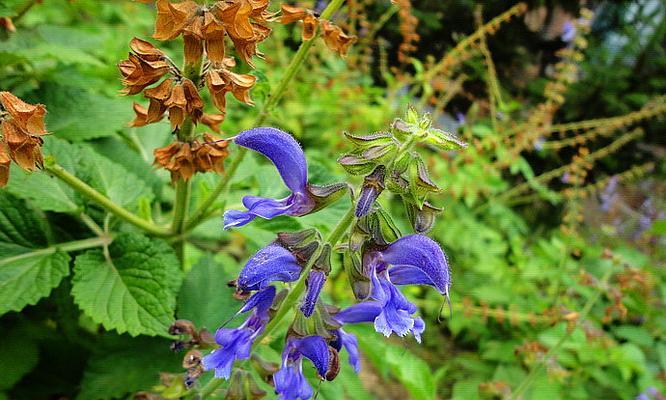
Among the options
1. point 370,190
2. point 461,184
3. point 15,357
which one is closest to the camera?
point 370,190

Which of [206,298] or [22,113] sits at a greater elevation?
[22,113]

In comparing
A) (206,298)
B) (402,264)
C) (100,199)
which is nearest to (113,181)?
(100,199)

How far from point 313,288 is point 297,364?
20cm

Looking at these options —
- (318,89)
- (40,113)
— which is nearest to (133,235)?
(40,113)

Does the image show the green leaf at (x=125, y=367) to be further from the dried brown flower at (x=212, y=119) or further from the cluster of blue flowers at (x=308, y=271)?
the dried brown flower at (x=212, y=119)

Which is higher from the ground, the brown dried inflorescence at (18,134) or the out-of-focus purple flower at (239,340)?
the brown dried inflorescence at (18,134)

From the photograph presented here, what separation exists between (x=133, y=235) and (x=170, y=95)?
34 centimetres

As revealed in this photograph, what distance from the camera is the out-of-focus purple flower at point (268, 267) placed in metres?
0.72

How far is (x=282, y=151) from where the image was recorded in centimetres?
79

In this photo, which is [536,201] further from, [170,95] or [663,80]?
[170,95]

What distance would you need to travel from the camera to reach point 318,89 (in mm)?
2701

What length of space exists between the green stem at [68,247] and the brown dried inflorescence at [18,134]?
302 mm

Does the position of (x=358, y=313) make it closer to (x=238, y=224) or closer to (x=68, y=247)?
(x=238, y=224)

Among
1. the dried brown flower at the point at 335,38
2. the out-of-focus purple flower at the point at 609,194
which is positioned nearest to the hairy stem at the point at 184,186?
the dried brown flower at the point at 335,38
